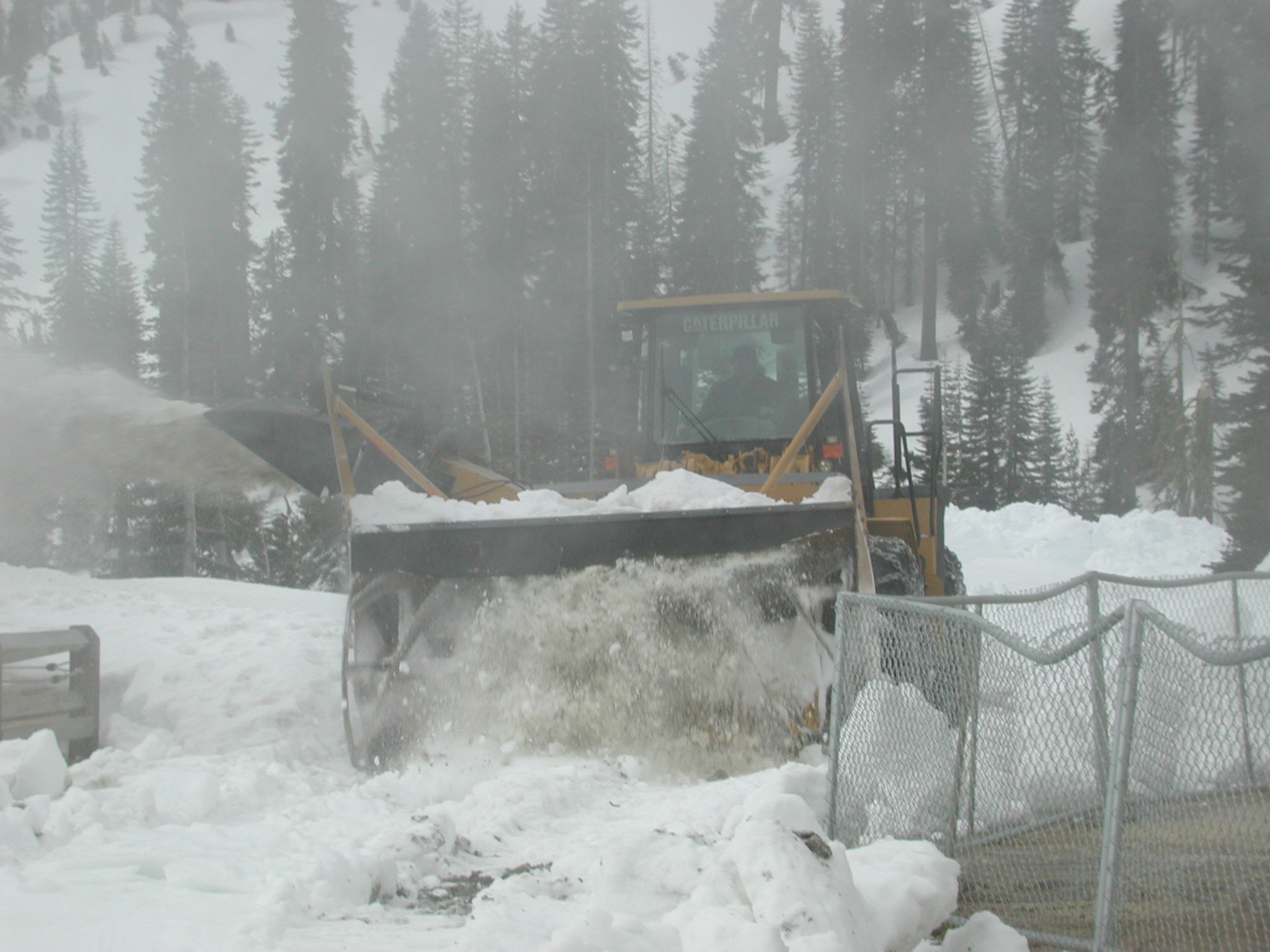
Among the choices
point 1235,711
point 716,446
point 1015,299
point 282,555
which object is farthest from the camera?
point 1015,299

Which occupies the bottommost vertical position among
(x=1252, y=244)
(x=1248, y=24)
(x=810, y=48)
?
(x=1252, y=244)

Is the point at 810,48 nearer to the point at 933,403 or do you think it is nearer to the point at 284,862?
the point at 933,403

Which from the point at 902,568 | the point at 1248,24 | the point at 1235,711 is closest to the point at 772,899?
the point at 1235,711

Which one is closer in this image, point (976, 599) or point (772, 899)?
point (772, 899)

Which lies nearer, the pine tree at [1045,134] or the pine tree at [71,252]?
the pine tree at [71,252]

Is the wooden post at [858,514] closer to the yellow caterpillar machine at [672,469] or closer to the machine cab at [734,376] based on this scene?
the yellow caterpillar machine at [672,469]

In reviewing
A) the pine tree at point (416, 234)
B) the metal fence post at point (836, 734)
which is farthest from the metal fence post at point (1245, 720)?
the pine tree at point (416, 234)

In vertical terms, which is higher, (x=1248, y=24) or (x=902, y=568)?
(x=1248, y=24)

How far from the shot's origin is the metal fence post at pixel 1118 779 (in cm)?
299

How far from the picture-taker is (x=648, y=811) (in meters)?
4.73

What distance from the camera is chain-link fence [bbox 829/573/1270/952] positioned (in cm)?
309

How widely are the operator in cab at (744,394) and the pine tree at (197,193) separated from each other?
82.6 feet

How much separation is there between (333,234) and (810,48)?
25.8m

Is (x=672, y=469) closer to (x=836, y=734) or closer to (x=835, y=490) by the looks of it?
(x=835, y=490)
